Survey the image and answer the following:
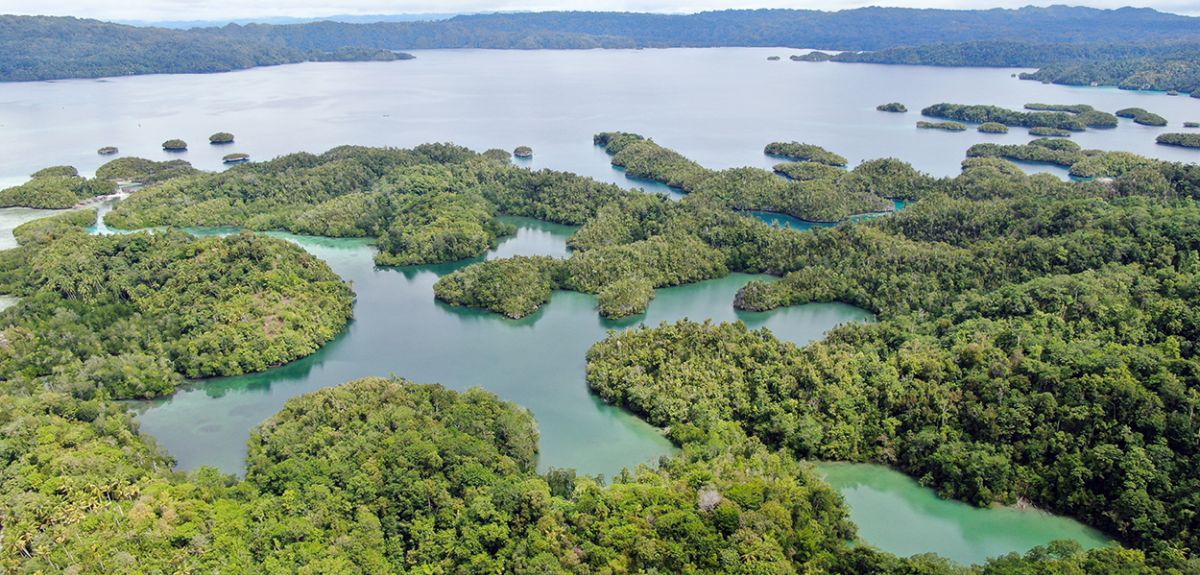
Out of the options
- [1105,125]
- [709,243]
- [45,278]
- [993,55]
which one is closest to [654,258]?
[709,243]

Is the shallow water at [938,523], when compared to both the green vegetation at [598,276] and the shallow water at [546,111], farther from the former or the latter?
the shallow water at [546,111]

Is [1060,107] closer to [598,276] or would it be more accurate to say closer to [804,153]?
[804,153]

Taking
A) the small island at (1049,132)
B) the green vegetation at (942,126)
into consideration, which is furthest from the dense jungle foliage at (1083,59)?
the green vegetation at (942,126)

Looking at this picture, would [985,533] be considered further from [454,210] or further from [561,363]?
[454,210]

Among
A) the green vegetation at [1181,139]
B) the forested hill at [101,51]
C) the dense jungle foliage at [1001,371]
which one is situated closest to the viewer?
the dense jungle foliage at [1001,371]

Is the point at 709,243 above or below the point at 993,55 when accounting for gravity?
below
